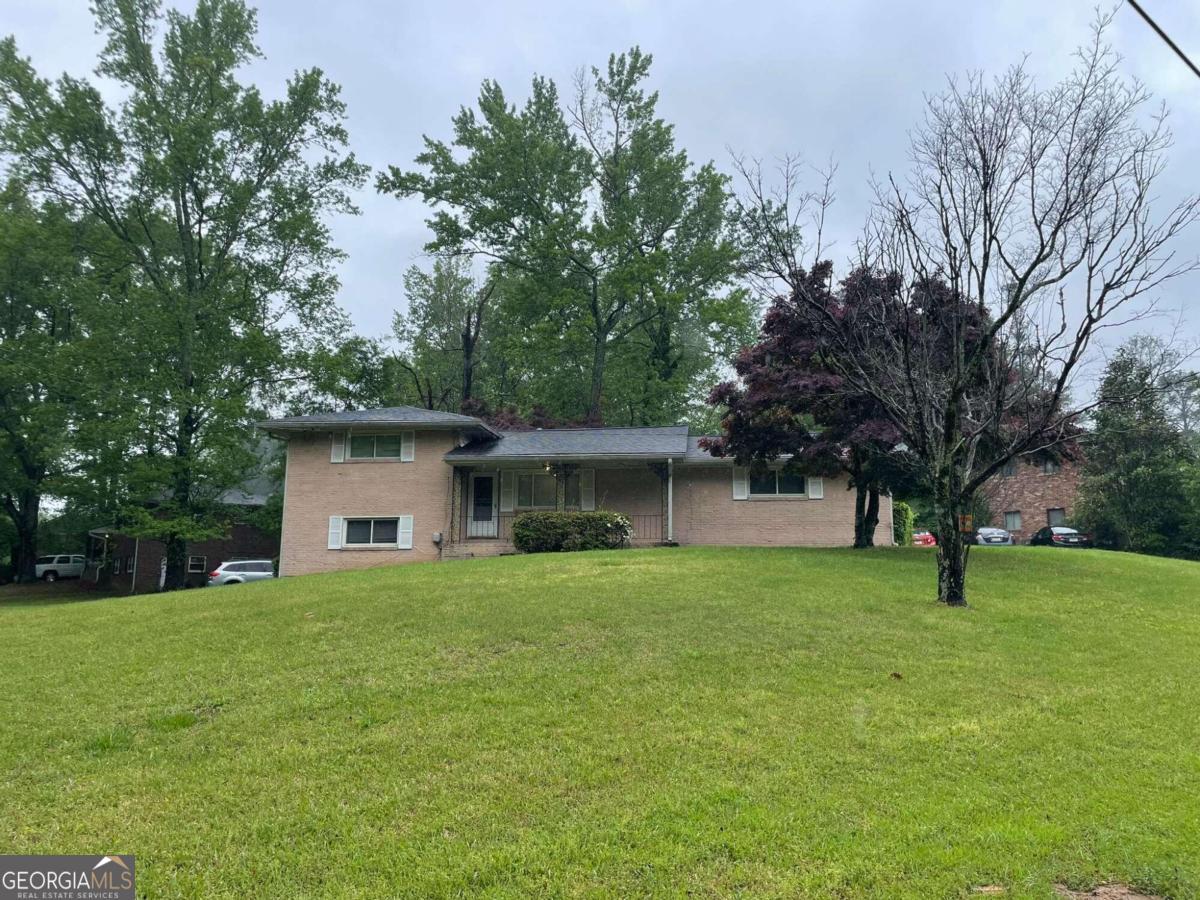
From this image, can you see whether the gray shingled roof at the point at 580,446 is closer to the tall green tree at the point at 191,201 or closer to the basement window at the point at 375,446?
the basement window at the point at 375,446

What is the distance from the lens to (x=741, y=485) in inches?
876

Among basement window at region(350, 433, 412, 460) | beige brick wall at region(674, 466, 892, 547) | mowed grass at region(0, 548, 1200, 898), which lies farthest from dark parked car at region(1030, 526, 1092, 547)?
basement window at region(350, 433, 412, 460)

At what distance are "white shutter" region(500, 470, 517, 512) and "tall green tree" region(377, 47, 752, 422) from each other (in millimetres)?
11904

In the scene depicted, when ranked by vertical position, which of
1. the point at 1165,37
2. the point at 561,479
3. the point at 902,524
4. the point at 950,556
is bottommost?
the point at 950,556

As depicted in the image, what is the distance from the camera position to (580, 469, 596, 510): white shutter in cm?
2292

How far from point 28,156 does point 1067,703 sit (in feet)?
106

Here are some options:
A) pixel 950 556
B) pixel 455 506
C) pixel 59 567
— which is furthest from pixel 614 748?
pixel 59 567

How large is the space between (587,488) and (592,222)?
18.1 metres

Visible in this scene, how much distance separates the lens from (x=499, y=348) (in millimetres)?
40000

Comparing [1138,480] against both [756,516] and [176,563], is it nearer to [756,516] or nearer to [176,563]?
[756,516]

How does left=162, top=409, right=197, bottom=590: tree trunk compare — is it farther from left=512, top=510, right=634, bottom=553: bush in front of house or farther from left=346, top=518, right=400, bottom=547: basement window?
left=512, top=510, right=634, bottom=553: bush in front of house

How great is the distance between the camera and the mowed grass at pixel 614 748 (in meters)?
3.80

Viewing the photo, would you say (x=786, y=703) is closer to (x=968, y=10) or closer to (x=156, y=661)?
(x=156, y=661)

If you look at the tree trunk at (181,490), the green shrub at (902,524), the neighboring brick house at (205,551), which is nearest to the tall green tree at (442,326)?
the neighboring brick house at (205,551)
